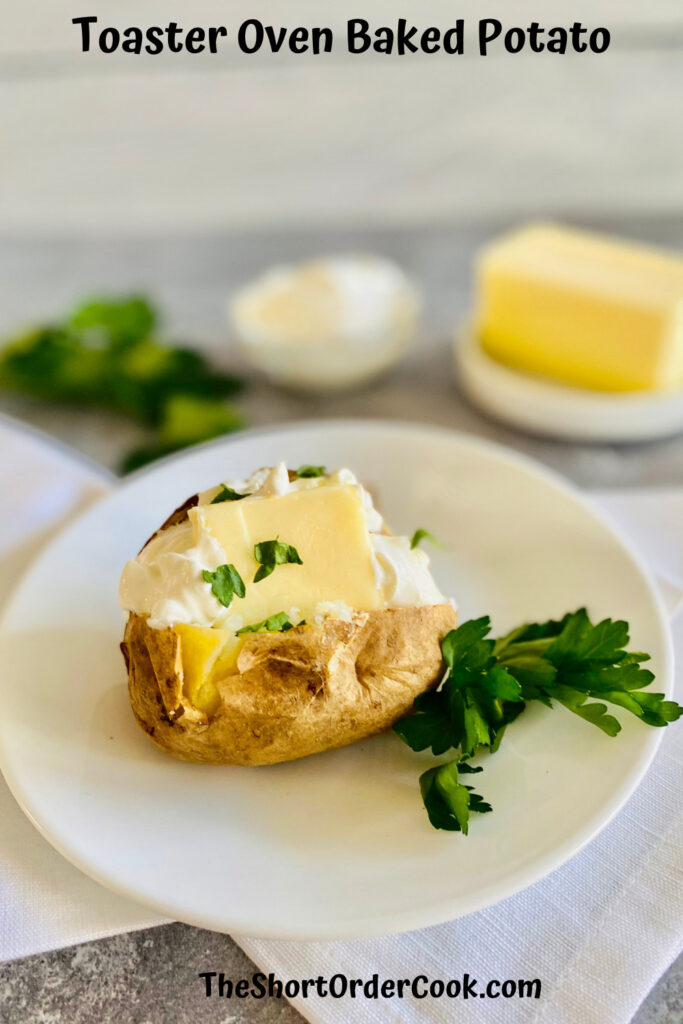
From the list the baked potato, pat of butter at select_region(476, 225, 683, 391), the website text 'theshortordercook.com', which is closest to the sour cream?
the baked potato

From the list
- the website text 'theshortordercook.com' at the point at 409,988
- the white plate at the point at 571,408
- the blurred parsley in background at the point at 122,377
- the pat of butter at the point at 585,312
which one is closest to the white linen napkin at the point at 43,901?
the website text 'theshortordercook.com' at the point at 409,988

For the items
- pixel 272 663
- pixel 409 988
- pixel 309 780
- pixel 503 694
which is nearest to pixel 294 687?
pixel 272 663

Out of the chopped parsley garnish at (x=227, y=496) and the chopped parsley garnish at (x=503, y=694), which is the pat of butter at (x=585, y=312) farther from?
the chopped parsley garnish at (x=227, y=496)

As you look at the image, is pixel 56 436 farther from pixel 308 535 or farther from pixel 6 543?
pixel 308 535

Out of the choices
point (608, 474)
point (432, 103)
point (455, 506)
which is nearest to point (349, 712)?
point (455, 506)

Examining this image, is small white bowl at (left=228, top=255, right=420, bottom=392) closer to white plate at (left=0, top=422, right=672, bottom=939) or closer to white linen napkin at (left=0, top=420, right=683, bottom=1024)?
white plate at (left=0, top=422, right=672, bottom=939)

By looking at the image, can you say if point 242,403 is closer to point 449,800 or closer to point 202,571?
point 202,571
